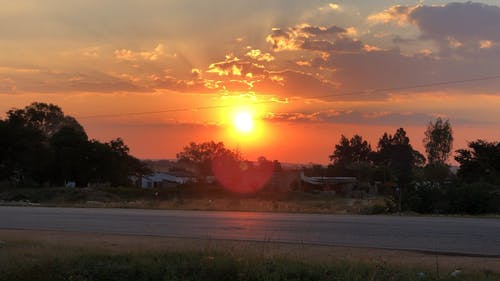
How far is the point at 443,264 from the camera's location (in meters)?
11.8

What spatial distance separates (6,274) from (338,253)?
7.41 meters

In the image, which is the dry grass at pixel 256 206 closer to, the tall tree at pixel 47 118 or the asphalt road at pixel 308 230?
the asphalt road at pixel 308 230

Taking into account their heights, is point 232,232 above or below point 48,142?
below

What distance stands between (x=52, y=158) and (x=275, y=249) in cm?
7286

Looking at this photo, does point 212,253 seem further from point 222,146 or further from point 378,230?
point 222,146

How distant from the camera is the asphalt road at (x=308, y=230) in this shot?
1616 cm

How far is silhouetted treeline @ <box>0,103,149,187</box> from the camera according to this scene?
7881 centimetres

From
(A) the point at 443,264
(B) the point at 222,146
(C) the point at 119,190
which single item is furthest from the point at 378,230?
(B) the point at 222,146

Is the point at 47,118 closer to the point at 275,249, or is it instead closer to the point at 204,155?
the point at 204,155

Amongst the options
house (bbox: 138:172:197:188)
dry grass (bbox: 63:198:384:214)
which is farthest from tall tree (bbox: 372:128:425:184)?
dry grass (bbox: 63:198:384:214)

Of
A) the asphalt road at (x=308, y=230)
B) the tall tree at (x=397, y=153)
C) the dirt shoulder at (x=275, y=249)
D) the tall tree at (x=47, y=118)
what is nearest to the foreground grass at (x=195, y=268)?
the dirt shoulder at (x=275, y=249)

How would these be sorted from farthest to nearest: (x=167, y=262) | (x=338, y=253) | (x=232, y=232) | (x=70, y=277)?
(x=232, y=232)
(x=338, y=253)
(x=167, y=262)
(x=70, y=277)

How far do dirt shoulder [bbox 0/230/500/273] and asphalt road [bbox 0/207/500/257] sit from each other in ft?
4.06

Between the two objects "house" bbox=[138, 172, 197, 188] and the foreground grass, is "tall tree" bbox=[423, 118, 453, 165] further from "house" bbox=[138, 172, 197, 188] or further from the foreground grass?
the foreground grass
